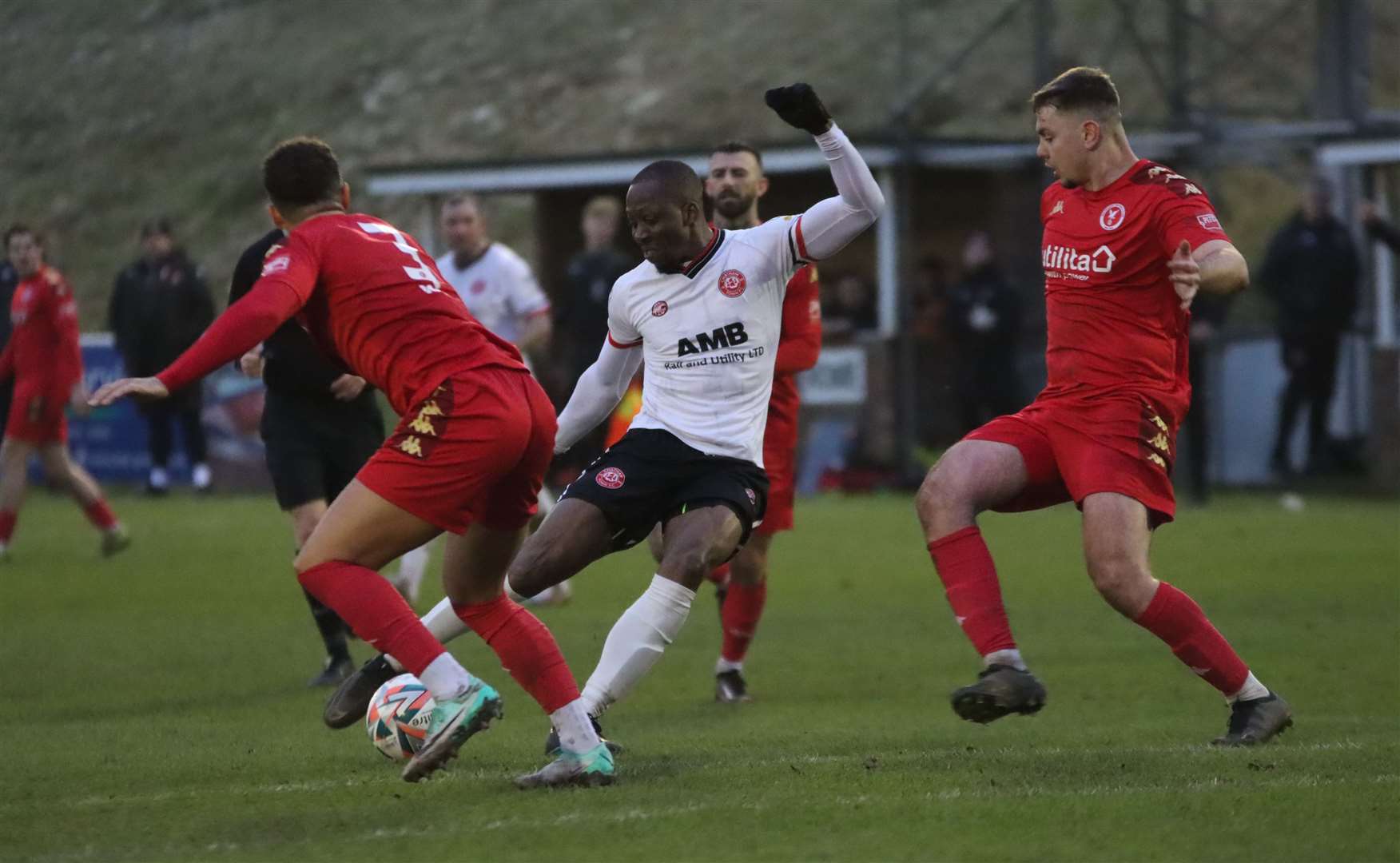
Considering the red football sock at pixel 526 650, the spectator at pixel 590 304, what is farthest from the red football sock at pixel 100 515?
the red football sock at pixel 526 650

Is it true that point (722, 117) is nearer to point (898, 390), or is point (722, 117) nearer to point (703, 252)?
point (898, 390)

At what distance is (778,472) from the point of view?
9.27 m

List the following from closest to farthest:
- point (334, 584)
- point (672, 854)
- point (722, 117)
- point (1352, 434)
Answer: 1. point (672, 854)
2. point (334, 584)
3. point (1352, 434)
4. point (722, 117)

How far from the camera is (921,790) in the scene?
6.15m

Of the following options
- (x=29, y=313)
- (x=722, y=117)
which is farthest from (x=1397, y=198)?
(x=29, y=313)

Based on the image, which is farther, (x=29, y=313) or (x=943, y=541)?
(x=29, y=313)

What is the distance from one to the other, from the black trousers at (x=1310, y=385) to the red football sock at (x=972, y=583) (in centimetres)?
1412

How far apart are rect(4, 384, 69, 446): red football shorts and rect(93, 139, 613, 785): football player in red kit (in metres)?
9.54

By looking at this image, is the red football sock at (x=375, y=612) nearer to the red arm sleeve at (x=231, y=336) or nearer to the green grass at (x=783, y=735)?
the green grass at (x=783, y=735)

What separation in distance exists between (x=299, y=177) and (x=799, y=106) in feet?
5.42

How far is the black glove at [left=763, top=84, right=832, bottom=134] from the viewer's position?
21.8 feet

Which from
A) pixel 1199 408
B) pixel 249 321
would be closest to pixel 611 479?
pixel 249 321

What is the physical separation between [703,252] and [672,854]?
8.06 feet

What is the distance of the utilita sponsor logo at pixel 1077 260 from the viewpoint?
688cm
